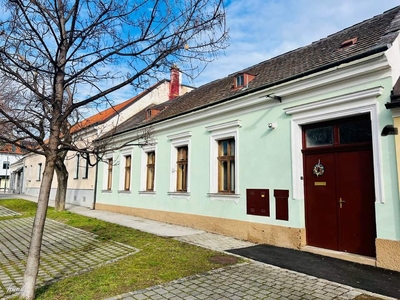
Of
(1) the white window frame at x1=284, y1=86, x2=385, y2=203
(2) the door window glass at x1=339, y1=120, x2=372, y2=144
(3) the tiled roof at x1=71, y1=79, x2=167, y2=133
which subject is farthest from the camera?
(2) the door window glass at x1=339, y1=120, x2=372, y2=144

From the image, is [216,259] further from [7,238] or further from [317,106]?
[7,238]

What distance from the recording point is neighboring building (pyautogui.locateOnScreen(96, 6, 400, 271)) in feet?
19.4

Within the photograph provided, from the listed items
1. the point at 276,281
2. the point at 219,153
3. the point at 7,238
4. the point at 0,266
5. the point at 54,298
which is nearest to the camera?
the point at 54,298

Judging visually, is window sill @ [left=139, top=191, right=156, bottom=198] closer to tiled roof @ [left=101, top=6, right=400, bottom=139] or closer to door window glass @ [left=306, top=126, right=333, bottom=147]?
tiled roof @ [left=101, top=6, right=400, bottom=139]

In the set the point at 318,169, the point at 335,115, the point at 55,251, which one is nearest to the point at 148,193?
the point at 55,251

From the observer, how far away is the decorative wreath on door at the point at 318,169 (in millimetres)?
6973

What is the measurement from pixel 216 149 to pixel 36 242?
6.63 m

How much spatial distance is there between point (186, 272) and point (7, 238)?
6.49 meters

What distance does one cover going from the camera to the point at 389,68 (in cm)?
586

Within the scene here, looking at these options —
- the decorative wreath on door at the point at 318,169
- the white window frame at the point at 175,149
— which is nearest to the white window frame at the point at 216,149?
the white window frame at the point at 175,149

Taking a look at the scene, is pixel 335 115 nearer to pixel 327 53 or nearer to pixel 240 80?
pixel 327 53

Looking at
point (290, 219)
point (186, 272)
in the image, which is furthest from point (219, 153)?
point (186, 272)

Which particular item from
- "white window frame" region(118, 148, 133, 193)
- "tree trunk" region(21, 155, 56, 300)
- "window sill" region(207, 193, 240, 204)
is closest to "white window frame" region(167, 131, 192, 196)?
"window sill" region(207, 193, 240, 204)

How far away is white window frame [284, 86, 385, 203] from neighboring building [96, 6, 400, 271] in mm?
21
